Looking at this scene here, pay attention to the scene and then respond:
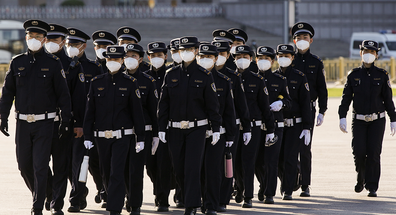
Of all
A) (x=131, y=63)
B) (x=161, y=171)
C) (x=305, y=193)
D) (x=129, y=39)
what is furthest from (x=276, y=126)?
(x=129, y=39)

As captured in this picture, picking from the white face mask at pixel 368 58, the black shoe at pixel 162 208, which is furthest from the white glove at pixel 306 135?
the black shoe at pixel 162 208

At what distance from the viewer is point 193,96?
25.5ft

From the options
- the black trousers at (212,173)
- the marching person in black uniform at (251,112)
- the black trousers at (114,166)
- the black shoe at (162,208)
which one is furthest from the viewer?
the marching person in black uniform at (251,112)

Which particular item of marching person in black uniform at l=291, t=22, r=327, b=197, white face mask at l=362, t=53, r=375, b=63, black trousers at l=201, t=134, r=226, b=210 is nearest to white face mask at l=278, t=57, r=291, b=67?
marching person in black uniform at l=291, t=22, r=327, b=197

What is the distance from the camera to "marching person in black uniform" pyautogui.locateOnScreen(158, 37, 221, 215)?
304 inches

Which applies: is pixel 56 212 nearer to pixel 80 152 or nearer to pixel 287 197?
pixel 80 152

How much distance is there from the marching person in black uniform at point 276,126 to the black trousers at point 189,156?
4.85 feet

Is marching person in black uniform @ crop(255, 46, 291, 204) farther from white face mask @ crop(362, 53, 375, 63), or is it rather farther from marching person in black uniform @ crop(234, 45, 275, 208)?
white face mask @ crop(362, 53, 375, 63)

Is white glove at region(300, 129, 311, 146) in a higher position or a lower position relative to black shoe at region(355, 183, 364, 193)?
higher

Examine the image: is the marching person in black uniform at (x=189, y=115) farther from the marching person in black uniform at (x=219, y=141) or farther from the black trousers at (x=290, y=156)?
the black trousers at (x=290, y=156)

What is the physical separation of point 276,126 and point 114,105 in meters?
2.48

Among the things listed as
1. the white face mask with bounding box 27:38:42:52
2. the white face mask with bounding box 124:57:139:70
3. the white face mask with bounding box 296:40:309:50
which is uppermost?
the white face mask with bounding box 27:38:42:52

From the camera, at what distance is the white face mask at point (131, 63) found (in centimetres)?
832

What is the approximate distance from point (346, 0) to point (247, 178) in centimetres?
3994
